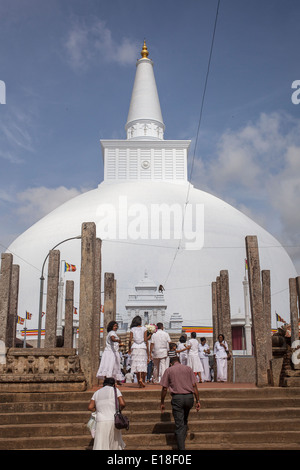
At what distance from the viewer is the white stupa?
2795 centimetres

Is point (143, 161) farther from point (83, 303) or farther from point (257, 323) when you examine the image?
point (257, 323)

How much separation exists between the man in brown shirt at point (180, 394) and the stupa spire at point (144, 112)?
31.3 m

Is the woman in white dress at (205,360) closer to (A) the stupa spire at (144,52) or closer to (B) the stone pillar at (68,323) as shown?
(B) the stone pillar at (68,323)

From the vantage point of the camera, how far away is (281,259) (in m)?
31.5

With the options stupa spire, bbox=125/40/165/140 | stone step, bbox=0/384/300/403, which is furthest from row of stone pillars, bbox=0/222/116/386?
stupa spire, bbox=125/40/165/140

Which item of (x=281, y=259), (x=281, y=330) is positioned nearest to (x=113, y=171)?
(x=281, y=259)

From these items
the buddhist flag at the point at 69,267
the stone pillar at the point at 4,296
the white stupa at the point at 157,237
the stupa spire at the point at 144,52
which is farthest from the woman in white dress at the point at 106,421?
the stupa spire at the point at 144,52

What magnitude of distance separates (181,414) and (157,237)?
2343cm

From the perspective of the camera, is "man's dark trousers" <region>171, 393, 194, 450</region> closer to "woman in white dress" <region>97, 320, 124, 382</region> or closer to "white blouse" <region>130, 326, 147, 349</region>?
"woman in white dress" <region>97, 320, 124, 382</region>

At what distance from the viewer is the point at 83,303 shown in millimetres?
8906

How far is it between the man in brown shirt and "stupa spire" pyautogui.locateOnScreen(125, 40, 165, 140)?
103ft

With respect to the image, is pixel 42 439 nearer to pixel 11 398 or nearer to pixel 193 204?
pixel 11 398
